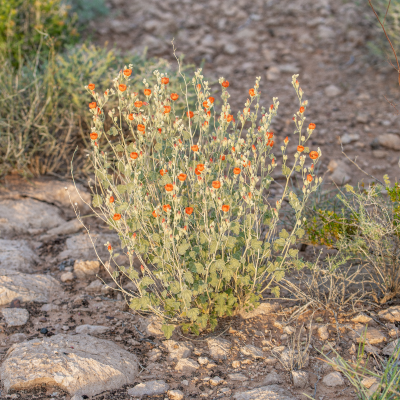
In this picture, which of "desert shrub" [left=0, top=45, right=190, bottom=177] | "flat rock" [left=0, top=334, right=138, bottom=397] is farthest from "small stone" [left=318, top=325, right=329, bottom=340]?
"desert shrub" [left=0, top=45, right=190, bottom=177]

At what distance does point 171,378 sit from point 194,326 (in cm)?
30

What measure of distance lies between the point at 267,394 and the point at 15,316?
4.81 feet

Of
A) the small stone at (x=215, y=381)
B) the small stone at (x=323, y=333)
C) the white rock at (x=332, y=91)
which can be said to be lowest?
the small stone at (x=215, y=381)

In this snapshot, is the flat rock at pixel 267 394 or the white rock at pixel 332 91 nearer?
the flat rock at pixel 267 394

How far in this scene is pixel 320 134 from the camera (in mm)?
4691

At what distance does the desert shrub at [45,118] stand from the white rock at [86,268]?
105 cm

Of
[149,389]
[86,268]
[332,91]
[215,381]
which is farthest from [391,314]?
[332,91]

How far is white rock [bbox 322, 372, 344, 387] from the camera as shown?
2123 millimetres

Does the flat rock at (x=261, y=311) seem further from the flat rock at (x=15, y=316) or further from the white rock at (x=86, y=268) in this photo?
the flat rock at (x=15, y=316)

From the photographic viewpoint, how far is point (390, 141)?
14.4ft

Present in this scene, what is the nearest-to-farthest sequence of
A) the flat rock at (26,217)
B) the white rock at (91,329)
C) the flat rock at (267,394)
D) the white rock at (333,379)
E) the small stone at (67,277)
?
the flat rock at (267,394)
the white rock at (333,379)
the white rock at (91,329)
the small stone at (67,277)
the flat rock at (26,217)

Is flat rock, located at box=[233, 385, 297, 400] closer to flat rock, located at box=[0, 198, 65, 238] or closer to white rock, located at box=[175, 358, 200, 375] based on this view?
white rock, located at box=[175, 358, 200, 375]

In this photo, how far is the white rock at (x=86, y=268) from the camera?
301 centimetres

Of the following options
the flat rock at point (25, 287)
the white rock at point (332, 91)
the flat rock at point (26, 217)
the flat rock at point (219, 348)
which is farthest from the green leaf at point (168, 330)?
the white rock at point (332, 91)
